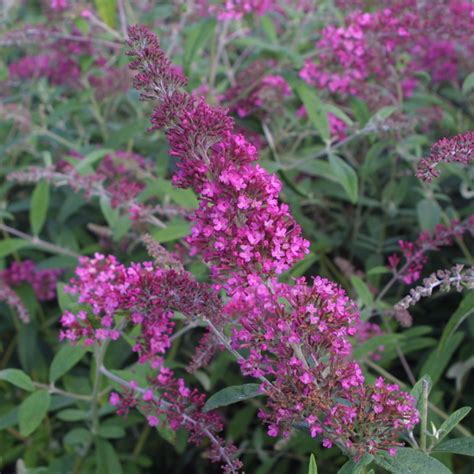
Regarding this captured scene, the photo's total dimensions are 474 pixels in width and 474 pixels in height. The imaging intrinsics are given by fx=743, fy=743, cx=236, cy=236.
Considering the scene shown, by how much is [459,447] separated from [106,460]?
3.53ft

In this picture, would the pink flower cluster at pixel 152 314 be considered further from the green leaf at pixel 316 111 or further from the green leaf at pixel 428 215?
the green leaf at pixel 428 215

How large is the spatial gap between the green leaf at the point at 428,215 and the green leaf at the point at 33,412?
1308 mm

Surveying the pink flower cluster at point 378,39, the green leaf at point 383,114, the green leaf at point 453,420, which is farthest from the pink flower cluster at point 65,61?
the green leaf at point 453,420

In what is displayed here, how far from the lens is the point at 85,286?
5.44ft

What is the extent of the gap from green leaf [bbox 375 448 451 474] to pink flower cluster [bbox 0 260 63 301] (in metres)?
1.76

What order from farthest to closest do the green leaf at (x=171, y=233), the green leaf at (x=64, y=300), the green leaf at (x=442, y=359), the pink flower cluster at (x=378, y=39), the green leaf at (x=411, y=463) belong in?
the pink flower cluster at (x=378, y=39), the green leaf at (x=171, y=233), the green leaf at (x=442, y=359), the green leaf at (x=64, y=300), the green leaf at (x=411, y=463)

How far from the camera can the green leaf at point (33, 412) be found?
75.5 inches

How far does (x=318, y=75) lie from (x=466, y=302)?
115cm

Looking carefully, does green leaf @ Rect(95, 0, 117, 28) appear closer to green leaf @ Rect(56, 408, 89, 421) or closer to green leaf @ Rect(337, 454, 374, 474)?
green leaf @ Rect(56, 408, 89, 421)

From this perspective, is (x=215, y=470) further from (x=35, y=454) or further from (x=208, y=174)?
(x=208, y=174)

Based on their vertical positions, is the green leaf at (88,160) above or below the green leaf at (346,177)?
below

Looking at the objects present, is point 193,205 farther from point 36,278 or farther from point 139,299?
point 139,299

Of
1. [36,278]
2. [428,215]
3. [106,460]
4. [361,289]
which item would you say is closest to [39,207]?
[36,278]

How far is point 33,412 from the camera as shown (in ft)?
6.43
